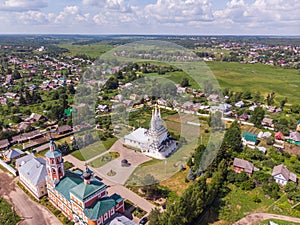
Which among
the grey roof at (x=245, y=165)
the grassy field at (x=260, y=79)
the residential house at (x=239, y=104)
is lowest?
the grey roof at (x=245, y=165)

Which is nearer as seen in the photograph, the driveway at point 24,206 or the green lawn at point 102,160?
the driveway at point 24,206

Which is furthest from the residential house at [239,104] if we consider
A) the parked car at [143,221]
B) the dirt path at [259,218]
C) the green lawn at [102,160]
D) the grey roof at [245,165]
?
the parked car at [143,221]

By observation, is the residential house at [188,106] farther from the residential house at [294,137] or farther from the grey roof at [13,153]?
the grey roof at [13,153]

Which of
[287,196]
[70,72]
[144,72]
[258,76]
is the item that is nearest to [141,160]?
[287,196]

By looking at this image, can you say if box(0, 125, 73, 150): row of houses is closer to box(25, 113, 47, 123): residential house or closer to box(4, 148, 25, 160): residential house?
box(4, 148, 25, 160): residential house

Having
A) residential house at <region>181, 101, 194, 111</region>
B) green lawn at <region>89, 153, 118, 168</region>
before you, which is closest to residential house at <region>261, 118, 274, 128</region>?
residential house at <region>181, 101, 194, 111</region>
